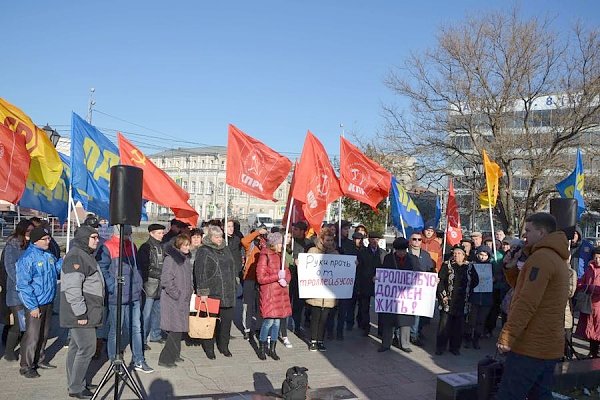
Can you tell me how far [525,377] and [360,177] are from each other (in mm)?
5771

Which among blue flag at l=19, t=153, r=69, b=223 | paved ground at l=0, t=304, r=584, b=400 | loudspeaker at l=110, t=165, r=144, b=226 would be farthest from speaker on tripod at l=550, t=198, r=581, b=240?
blue flag at l=19, t=153, r=69, b=223

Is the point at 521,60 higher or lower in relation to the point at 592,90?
higher

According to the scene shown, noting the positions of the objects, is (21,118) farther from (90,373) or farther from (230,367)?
(230,367)

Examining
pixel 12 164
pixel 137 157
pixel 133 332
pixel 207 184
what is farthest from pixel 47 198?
pixel 207 184

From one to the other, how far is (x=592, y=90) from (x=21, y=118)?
63.9ft

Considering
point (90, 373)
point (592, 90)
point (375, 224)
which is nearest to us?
point (90, 373)

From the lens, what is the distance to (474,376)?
5.52 meters

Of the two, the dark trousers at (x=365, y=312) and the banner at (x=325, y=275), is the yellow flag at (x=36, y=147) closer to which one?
the banner at (x=325, y=275)

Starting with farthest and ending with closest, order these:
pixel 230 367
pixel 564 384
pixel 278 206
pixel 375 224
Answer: pixel 278 206 < pixel 375 224 < pixel 230 367 < pixel 564 384

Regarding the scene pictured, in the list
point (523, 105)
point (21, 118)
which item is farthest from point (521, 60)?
point (21, 118)

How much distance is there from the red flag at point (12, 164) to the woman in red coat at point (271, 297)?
138 inches

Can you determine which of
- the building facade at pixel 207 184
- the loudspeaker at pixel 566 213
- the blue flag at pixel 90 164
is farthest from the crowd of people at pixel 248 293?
the building facade at pixel 207 184

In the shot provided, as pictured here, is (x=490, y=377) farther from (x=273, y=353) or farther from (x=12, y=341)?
(x=12, y=341)

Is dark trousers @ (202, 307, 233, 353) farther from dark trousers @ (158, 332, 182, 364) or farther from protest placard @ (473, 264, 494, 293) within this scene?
protest placard @ (473, 264, 494, 293)
